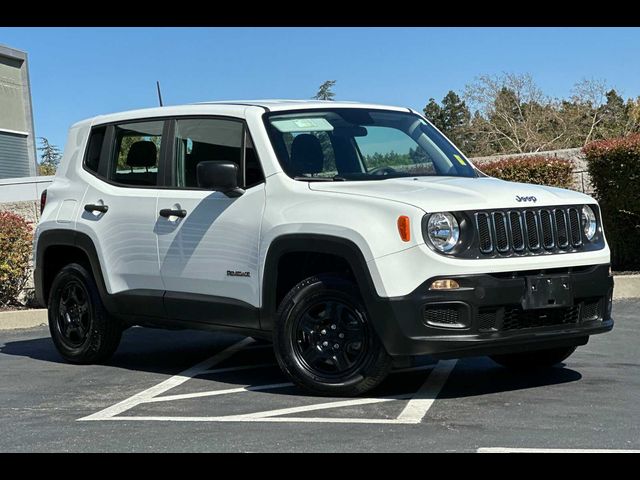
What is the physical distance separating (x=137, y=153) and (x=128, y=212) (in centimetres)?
51

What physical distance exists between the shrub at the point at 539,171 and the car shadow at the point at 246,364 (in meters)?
5.16

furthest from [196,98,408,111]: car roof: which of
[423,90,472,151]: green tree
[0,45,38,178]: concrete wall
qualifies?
[423,90,472,151]: green tree

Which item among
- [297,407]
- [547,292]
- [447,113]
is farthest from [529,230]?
[447,113]

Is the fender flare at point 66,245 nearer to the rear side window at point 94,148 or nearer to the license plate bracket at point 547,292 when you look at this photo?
the rear side window at point 94,148

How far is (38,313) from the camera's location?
12148mm

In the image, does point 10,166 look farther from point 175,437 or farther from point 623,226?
point 175,437

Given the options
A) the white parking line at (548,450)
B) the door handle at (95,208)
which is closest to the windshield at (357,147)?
the door handle at (95,208)

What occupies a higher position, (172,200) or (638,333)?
(172,200)

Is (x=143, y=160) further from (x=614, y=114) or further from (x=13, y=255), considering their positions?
(x=614, y=114)

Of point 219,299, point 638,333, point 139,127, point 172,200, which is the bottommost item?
point 638,333

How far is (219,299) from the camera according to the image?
7645 mm

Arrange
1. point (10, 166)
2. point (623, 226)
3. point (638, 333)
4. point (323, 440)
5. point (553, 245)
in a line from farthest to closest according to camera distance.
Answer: point (10, 166) → point (623, 226) → point (638, 333) → point (553, 245) → point (323, 440)
